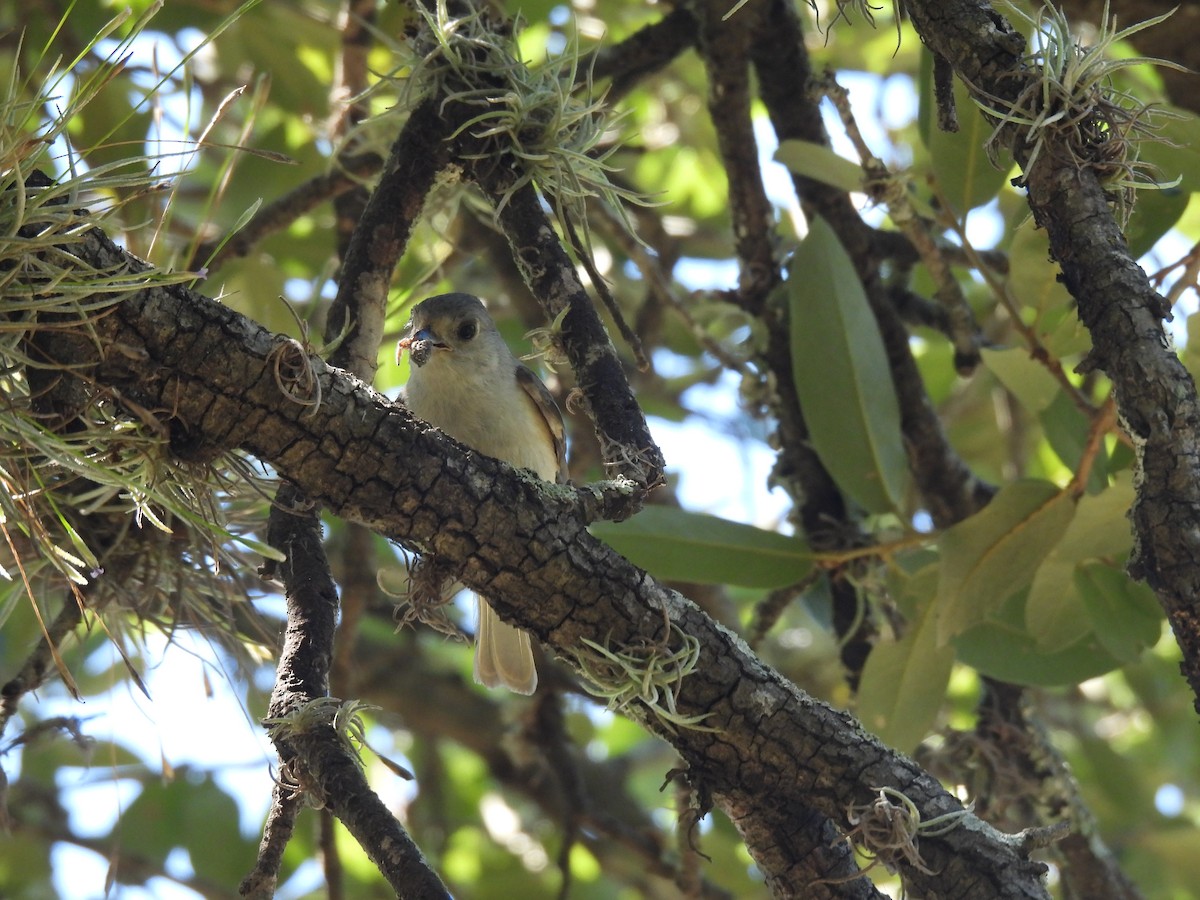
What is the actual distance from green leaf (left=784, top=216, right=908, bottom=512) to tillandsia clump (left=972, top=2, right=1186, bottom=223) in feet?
3.06

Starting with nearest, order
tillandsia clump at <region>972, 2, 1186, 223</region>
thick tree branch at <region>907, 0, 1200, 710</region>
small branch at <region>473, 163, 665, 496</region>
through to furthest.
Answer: thick tree branch at <region>907, 0, 1200, 710</region>, tillandsia clump at <region>972, 2, 1186, 223</region>, small branch at <region>473, 163, 665, 496</region>

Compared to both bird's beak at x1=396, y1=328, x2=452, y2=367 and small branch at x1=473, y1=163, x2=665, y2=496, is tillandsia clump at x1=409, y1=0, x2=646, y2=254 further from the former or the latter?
bird's beak at x1=396, y1=328, x2=452, y2=367

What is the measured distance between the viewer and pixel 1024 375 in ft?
9.33

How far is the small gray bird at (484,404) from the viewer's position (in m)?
3.27

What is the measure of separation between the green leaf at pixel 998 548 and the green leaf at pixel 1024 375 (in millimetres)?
249

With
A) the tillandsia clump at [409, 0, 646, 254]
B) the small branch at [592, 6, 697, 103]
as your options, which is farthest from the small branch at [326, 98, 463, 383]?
the small branch at [592, 6, 697, 103]

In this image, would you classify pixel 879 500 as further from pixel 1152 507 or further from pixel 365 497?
pixel 365 497

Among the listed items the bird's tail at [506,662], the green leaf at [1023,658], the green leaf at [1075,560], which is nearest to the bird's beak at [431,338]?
the bird's tail at [506,662]

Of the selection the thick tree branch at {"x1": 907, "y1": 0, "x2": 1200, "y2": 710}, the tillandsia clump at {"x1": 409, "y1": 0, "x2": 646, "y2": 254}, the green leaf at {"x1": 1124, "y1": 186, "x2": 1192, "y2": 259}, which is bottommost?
the thick tree branch at {"x1": 907, "y1": 0, "x2": 1200, "y2": 710}

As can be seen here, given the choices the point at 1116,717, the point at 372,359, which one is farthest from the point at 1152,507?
the point at 1116,717

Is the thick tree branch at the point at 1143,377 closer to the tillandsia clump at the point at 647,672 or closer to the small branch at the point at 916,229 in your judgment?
the tillandsia clump at the point at 647,672

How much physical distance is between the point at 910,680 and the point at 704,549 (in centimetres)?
57

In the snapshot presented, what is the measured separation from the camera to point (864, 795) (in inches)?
75.7

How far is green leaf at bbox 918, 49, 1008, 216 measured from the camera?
283cm
